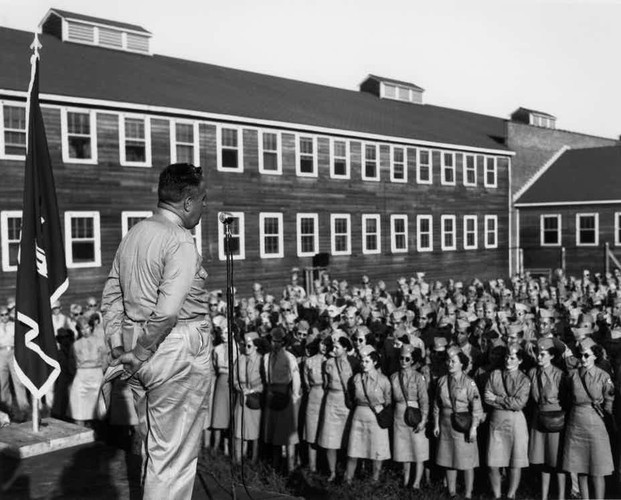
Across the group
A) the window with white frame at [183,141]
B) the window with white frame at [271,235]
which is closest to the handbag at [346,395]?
the window with white frame at [183,141]

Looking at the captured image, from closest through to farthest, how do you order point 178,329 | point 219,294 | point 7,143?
point 178,329 → point 219,294 → point 7,143

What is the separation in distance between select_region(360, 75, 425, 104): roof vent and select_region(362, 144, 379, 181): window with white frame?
1020cm

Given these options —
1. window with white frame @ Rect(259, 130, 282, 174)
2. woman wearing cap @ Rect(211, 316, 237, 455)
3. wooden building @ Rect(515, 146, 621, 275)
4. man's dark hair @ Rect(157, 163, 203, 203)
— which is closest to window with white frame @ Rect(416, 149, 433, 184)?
wooden building @ Rect(515, 146, 621, 275)

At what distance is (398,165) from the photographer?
3200cm

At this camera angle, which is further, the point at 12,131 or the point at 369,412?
the point at 12,131

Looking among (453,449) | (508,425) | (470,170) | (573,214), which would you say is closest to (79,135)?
(453,449)

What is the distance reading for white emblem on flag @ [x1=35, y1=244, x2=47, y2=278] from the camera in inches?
289

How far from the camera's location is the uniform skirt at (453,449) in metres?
8.50

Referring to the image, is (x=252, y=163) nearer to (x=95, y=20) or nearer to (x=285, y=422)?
(x=95, y=20)

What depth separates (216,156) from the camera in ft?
81.0

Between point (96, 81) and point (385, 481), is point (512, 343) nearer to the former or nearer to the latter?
point (385, 481)

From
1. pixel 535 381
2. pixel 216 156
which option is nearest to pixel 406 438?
pixel 535 381

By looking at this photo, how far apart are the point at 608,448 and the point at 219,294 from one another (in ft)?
37.7

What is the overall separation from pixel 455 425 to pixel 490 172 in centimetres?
3020
